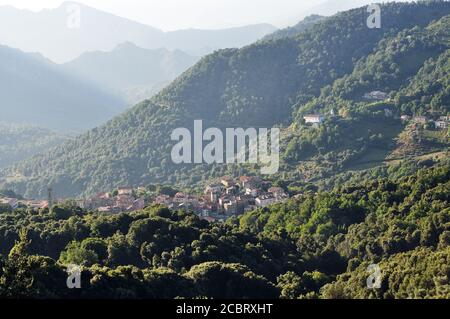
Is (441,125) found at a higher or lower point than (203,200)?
higher

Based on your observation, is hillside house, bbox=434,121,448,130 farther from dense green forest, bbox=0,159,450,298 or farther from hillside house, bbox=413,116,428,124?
dense green forest, bbox=0,159,450,298

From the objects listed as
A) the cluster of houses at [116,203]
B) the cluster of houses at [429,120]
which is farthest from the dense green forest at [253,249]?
the cluster of houses at [429,120]

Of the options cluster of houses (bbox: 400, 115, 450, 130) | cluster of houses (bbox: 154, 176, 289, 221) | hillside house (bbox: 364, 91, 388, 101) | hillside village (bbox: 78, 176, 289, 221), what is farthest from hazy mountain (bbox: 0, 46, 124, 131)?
cluster of houses (bbox: 154, 176, 289, 221)

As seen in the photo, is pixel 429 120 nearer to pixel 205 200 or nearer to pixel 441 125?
pixel 441 125

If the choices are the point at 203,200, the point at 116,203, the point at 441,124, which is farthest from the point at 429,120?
the point at 116,203
